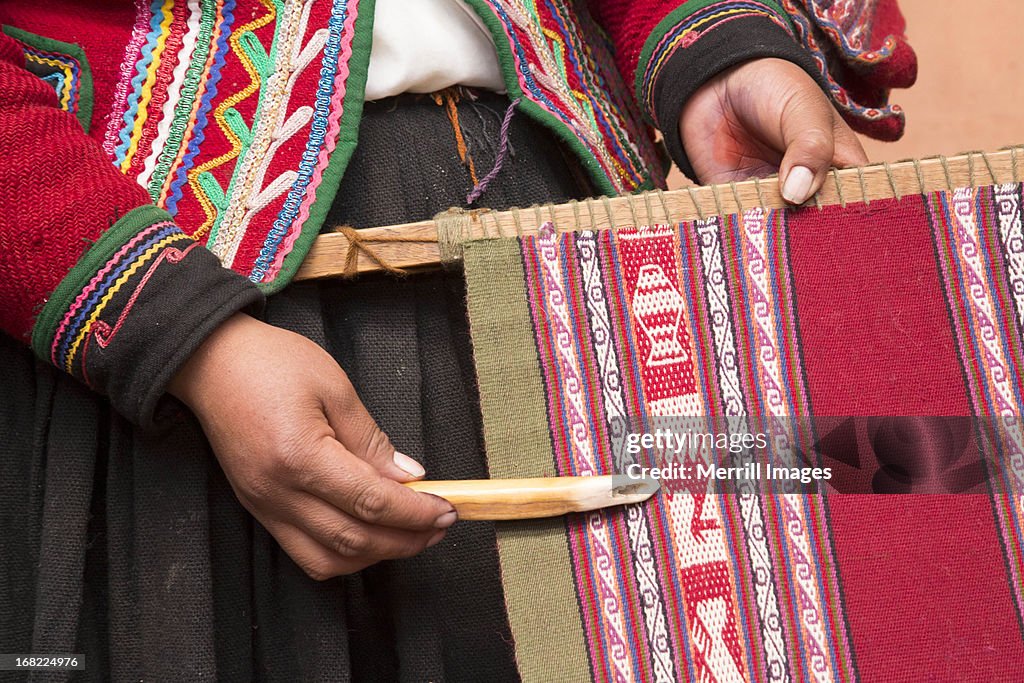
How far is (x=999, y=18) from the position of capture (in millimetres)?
1640

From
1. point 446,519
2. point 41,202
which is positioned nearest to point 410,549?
point 446,519

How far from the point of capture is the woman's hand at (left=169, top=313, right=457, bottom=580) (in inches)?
22.1

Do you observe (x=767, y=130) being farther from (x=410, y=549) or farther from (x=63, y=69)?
(x=63, y=69)

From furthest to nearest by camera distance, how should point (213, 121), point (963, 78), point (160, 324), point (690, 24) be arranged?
A: point (963, 78), point (690, 24), point (213, 121), point (160, 324)

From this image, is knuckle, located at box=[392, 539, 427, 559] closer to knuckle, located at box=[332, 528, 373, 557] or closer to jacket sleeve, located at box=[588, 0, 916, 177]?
knuckle, located at box=[332, 528, 373, 557]

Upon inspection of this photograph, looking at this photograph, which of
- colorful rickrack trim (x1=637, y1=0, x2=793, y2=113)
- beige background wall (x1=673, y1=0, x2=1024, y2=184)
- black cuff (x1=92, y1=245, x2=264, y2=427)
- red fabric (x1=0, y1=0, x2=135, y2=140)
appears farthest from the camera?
beige background wall (x1=673, y1=0, x2=1024, y2=184)

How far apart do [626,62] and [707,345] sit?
1.12 ft

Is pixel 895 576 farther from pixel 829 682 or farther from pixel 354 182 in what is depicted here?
pixel 354 182

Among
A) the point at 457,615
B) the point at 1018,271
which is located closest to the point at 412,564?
the point at 457,615

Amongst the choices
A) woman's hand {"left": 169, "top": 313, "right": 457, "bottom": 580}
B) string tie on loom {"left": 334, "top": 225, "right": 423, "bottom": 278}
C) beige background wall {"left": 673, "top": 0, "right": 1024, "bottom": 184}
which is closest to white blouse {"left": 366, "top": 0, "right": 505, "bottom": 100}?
string tie on loom {"left": 334, "top": 225, "right": 423, "bottom": 278}

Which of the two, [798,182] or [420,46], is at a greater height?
[420,46]

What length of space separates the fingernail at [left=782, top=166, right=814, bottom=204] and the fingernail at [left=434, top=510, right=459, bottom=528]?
32 cm

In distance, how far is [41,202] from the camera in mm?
578

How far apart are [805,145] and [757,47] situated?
0.43 feet
